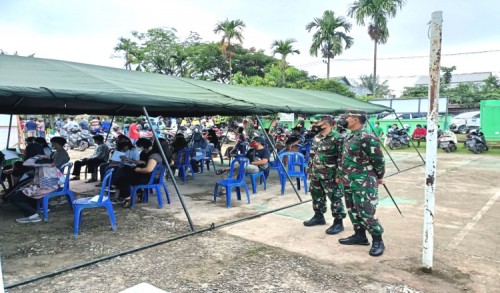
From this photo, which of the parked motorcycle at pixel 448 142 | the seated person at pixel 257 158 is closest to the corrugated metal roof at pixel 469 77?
the parked motorcycle at pixel 448 142

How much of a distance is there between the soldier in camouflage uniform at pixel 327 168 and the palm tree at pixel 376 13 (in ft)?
82.5

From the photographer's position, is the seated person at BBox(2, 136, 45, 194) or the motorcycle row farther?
the motorcycle row

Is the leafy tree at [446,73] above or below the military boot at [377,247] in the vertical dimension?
above

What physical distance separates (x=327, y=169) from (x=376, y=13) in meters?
25.4

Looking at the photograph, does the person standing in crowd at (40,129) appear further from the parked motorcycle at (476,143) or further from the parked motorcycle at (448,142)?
the parked motorcycle at (476,143)

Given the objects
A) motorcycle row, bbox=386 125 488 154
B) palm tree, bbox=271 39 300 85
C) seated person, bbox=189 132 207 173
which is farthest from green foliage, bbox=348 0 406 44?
seated person, bbox=189 132 207 173

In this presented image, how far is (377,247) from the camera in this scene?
3.77 m

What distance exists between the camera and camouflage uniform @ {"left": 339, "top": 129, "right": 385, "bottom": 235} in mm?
3662

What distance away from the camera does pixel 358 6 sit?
2683cm

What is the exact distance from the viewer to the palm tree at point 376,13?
2611 centimetres

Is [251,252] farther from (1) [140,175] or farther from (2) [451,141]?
(2) [451,141]

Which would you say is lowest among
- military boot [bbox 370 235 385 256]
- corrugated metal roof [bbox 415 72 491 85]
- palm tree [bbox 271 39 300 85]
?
military boot [bbox 370 235 385 256]

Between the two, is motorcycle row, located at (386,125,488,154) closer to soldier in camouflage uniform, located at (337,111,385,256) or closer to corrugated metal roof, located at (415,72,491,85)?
soldier in camouflage uniform, located at (337,111,385,256)

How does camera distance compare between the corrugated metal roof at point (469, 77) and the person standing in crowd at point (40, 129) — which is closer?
the person standing in crowd at point (40, 129)
